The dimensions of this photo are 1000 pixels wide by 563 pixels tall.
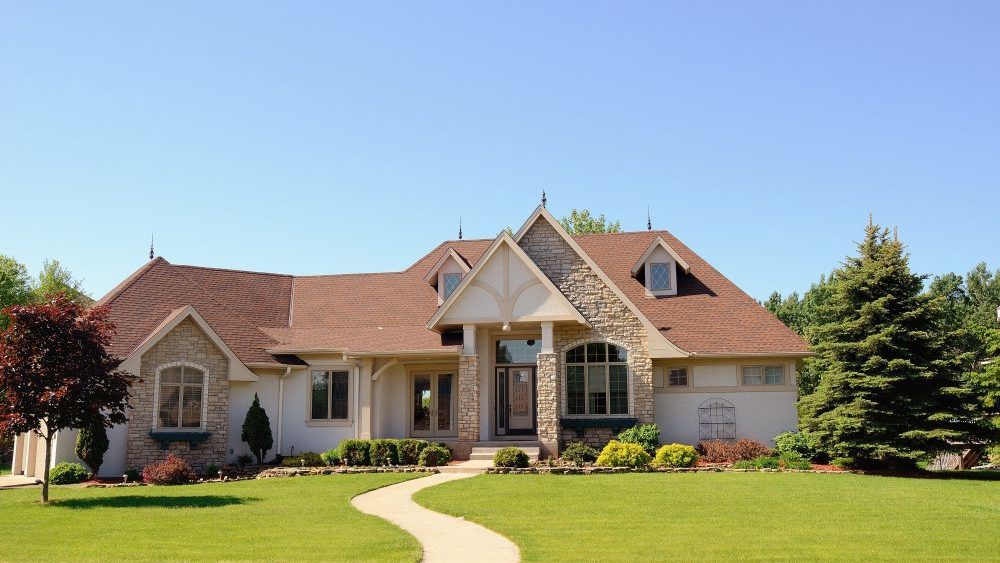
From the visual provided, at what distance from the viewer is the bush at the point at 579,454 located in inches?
925

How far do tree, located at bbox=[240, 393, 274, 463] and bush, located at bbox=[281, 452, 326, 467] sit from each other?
850 mm

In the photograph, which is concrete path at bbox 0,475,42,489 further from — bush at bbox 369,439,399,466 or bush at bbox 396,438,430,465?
bush at bbox 396,438,430,465

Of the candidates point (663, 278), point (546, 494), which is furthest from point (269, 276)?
point (546, 494)

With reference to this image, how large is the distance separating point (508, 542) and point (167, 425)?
15.6 meters

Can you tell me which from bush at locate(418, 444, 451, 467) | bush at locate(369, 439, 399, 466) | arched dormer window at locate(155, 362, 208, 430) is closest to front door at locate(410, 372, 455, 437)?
bush at locate(418, 444, 451, 467)

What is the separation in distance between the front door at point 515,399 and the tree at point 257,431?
7006mm

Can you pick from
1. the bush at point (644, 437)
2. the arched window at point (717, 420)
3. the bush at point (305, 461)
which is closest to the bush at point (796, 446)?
the arched window at point (717, 420)

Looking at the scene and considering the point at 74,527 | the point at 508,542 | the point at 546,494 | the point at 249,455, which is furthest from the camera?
the point at 249,455

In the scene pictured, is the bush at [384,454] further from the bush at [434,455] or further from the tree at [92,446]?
the tree at [92,446]

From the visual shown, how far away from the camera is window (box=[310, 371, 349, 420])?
2673cm

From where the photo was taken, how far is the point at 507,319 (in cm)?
2520

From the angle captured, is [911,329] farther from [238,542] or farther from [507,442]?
[238,542]

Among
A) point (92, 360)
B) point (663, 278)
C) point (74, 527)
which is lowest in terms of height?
point (74, 527)

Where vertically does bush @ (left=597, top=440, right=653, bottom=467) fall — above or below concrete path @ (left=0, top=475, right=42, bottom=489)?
above
